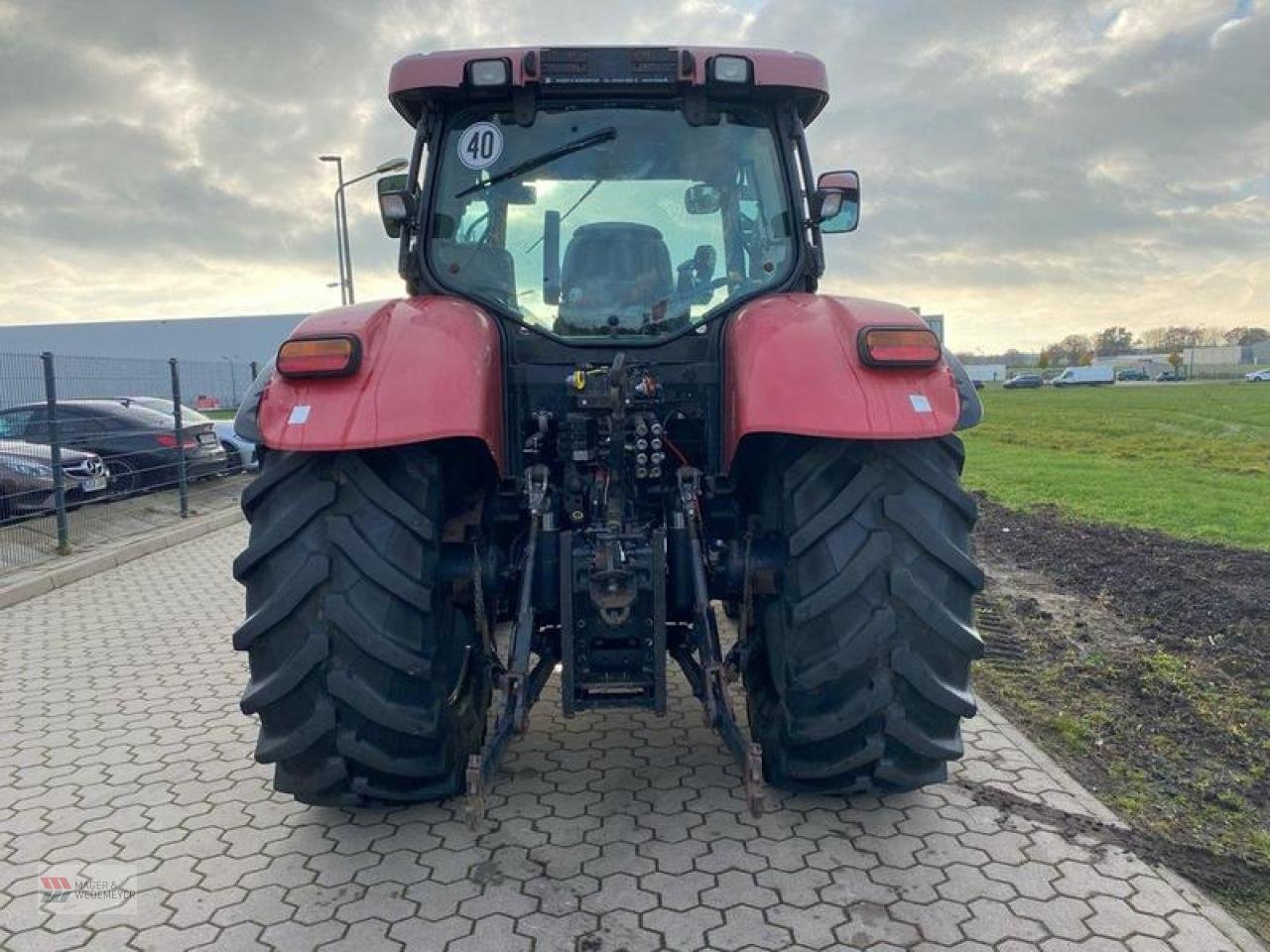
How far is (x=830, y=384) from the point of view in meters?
3.00

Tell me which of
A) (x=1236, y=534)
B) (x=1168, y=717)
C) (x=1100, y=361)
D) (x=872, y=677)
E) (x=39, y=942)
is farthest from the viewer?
(x=1100, y=361)

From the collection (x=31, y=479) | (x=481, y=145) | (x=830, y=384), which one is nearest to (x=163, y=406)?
(x=31, y=479)

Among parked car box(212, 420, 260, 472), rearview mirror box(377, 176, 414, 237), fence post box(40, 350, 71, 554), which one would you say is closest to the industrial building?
parked car box(212, 420, 260, 472)

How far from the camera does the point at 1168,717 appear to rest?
14.3ft

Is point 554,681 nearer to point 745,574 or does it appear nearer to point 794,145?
point 745,574

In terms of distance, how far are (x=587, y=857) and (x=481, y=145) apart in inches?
107

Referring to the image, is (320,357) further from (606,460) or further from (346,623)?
(606,460)

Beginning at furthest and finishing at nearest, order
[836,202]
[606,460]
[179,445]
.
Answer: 1. [179,445]
2. [836,202]
3. [606,460]

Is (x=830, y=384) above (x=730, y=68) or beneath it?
beneath

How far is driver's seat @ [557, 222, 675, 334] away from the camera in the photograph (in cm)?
367

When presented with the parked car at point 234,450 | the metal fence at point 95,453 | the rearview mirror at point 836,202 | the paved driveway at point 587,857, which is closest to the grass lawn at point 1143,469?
the rearview mirror at point 836,202

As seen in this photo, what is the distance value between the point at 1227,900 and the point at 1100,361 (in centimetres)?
9810

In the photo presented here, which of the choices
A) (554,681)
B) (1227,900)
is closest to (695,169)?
(554,681)

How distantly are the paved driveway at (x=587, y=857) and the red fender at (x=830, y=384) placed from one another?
1427 millimetres
